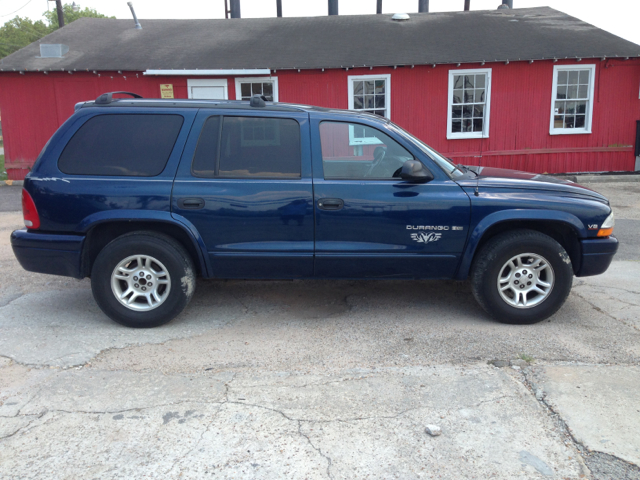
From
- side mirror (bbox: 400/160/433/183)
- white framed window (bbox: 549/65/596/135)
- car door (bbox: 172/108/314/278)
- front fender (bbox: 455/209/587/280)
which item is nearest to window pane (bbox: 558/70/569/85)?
white framed window (bbox: 549/65/596/135)

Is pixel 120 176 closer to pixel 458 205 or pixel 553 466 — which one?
pixel 458 205

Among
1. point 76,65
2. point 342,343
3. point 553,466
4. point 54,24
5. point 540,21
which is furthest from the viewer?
point 54,24

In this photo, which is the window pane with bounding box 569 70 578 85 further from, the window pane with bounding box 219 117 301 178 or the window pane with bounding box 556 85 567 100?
the window pane with bounding box 219 117 301 178

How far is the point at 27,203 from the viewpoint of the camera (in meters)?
4.39

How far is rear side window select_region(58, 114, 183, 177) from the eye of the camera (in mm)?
4375

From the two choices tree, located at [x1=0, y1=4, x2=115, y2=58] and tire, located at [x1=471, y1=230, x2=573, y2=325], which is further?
tree, located at [x1=0, y1=4, x2=115, y2=58]

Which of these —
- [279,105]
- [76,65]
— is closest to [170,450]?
[279,105]

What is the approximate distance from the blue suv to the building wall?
31.4ft

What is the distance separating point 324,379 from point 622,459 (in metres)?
1.76

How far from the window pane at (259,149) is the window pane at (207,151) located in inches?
2.5

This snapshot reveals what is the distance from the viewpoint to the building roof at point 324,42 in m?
13.4

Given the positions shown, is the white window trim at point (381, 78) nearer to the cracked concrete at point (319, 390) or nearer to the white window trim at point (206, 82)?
the white window trim at point (206, 82)

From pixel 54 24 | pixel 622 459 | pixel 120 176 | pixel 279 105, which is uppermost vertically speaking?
pixel 54 24

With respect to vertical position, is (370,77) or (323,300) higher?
(370,77)
